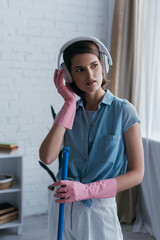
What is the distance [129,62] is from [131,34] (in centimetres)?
27

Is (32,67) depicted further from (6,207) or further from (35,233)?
(35,233)

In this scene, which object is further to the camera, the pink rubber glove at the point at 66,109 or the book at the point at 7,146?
the book at the point at 7,146

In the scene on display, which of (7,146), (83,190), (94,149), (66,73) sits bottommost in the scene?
(7,146)

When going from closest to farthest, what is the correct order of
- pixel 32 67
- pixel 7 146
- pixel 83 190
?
pixel 83 190, pixel 7 146, pixel 32 67

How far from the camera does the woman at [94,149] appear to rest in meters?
1.14

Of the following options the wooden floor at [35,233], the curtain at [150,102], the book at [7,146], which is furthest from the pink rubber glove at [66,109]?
the wooden floor at [35,233]

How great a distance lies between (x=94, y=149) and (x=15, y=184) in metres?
2.19

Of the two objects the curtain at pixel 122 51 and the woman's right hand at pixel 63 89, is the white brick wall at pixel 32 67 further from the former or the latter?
the woman's right hand at pixel 63 89

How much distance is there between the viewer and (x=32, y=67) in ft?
10.8

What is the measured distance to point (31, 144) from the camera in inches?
133

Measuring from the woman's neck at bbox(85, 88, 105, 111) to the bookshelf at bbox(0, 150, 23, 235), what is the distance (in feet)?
5.90

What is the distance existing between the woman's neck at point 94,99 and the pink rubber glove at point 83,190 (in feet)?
1.06

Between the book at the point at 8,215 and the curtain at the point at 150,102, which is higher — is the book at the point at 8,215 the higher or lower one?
the lower one

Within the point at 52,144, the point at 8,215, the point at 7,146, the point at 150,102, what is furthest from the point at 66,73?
the point at 8,215
